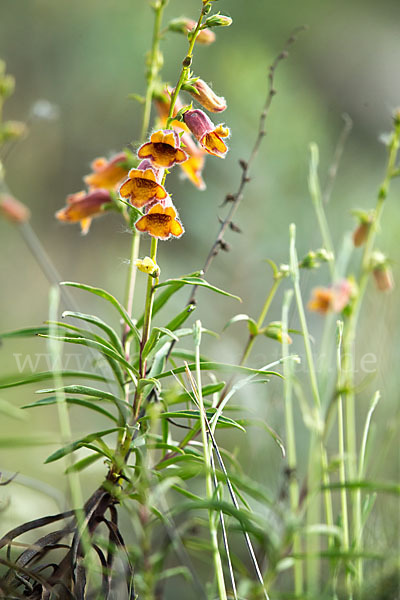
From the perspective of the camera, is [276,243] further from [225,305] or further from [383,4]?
[383,4]

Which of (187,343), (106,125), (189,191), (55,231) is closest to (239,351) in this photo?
(187,343)

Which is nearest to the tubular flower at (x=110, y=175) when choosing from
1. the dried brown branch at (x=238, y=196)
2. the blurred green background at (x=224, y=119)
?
the dried brown branch at (x=238, y=196)

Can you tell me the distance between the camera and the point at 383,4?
186cm

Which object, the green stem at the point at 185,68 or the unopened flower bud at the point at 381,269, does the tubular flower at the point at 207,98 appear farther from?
the unopened flower bud at the point at 381,269

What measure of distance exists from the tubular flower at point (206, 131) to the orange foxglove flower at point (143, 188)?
56 mm

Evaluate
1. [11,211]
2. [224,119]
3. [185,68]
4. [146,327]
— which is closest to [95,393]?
[146,327]

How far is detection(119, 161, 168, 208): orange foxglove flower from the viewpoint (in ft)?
1.71

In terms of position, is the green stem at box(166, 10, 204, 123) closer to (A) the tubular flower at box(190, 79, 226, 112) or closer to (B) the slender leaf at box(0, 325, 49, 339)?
(A) the tubular flower at box(190, 79, 226, 112)

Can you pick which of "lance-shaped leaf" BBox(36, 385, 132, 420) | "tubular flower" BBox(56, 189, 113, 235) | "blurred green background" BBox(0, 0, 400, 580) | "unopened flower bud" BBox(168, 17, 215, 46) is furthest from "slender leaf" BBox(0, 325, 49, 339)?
"blurred green background" BBox(0, 0, 400, 580)

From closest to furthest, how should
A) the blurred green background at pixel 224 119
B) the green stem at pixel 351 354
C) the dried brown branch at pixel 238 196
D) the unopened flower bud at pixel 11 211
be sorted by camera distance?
the green stem at pixel 351 354 → the dried brown branch at pixel 238 196 → the unopened flower bud at pixel 11 211 → the blurred green background at pixel 224 119

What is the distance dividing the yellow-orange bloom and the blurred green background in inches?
36.4

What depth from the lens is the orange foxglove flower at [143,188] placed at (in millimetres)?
522

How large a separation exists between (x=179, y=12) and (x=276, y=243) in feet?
2.51

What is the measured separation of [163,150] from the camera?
1.69 ft
